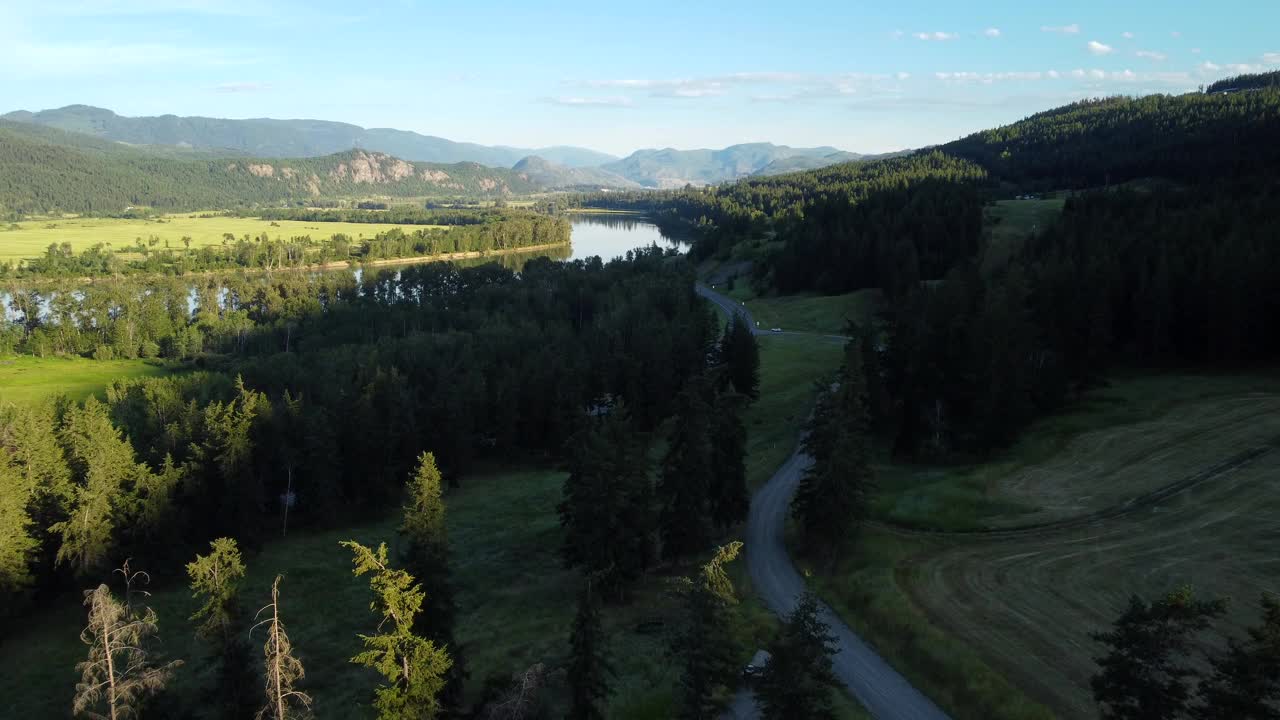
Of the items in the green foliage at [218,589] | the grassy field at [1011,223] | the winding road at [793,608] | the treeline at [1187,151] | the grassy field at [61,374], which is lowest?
the grassy field at [61,374]

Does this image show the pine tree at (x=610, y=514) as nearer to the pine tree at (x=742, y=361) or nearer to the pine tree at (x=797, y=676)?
the pine tree at (x=797, y=676)

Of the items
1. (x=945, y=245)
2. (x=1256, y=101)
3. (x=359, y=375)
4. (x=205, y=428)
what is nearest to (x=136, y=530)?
(x=205, y=428)

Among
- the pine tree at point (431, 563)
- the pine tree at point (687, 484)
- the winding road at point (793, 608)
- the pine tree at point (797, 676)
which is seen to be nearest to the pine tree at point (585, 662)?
the pine tree at point (431, 563)

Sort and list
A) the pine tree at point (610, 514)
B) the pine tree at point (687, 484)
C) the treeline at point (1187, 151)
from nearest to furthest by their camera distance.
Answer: the pine tree at point (610, 514) → the pine tree at point (687, 484) → the treeline at point (1187, 151)

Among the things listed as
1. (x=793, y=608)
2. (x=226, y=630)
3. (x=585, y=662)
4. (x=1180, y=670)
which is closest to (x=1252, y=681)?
(x=1180, y=670)

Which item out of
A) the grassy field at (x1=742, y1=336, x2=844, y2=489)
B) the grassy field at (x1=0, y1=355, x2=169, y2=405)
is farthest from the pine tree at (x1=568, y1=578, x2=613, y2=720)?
the grassy field at (x1=0, y1=355, x2=169, y2=405)

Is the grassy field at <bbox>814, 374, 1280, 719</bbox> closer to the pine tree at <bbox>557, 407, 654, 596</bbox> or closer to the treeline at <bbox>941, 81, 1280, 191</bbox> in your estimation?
the pine tree at <bbox>557, 407, 654, 596</bbox>

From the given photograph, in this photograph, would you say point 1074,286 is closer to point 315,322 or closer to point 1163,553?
point 1163,553
